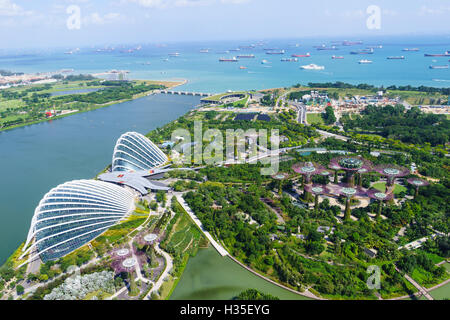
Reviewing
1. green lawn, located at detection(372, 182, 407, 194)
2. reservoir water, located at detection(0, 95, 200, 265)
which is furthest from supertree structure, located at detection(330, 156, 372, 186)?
reservoir water, located at detection(0, 95, 200, 265)

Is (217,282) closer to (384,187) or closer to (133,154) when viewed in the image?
(133,154)

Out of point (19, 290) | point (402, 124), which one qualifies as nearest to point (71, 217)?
point (19, 290)

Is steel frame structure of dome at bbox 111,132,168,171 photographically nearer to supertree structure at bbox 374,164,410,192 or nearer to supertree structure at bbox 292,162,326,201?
supertree structure at bbox 292,162,326,201

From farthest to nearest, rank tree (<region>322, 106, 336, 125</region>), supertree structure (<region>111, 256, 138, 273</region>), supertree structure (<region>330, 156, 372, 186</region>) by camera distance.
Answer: tree (<region>322, 106, 336, 125</region>)
supertree structure (<region>330, 156, 372, 186</region>)
supertree structure (<region>111, 256, 138, 273</region>)

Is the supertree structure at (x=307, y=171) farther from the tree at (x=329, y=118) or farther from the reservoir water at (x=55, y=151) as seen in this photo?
the tree at (x=329, y=118)

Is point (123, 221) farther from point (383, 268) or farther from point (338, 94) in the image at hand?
point (338, 94)

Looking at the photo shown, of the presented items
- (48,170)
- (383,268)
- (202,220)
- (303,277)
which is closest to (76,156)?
(48,170)
